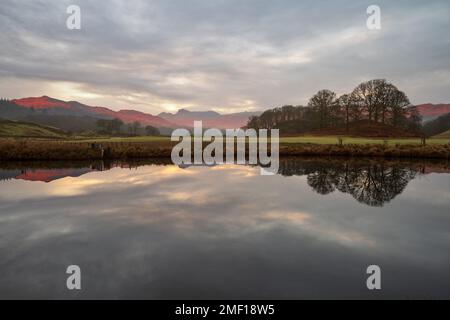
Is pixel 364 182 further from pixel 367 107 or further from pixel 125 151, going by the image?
pixel 367 107

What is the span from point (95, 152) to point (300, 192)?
2396 centimetres

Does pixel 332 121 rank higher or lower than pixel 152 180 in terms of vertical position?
higher

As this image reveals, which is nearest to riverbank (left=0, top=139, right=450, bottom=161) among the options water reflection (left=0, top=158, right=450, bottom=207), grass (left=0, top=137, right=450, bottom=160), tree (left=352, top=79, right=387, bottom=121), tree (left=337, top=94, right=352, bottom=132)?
grass (left=0, top=137, right=450, bottom=160)

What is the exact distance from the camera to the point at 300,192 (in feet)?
49.3

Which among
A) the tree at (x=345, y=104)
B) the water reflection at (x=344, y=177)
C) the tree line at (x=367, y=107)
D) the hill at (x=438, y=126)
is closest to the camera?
the water reflection at (x=344, y=177)

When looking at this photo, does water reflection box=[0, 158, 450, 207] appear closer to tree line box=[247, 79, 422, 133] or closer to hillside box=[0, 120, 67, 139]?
tree line box=[247, 79, 422, 133]

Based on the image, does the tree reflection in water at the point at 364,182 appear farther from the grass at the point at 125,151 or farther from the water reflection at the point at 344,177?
the grass at the point at 125,151

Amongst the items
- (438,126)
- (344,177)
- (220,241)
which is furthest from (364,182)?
(438,126)

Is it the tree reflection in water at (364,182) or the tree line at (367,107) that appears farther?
the tree line at (367,107)

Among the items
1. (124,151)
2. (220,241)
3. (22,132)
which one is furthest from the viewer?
(22,132)

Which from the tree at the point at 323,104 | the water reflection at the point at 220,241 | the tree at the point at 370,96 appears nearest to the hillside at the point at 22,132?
the tree at the point at 323,104
